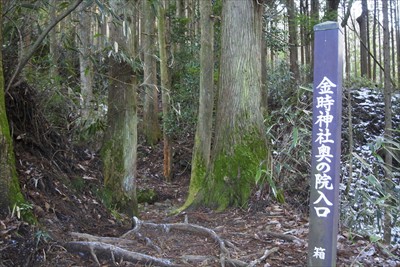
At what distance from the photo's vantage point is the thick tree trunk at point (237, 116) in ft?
19.6

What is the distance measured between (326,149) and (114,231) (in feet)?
9.29

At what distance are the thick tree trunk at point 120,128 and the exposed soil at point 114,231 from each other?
0.89 feet

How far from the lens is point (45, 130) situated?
5188 millimetres

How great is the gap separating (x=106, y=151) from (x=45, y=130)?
2.75ft

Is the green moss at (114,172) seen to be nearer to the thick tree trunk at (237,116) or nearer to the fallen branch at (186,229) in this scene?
the fallen branch at (186,229)

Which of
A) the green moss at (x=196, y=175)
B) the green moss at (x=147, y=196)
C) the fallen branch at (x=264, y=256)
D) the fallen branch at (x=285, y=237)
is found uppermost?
the green moss at (x=196, y=175)

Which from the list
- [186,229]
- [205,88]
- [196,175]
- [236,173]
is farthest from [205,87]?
[186,229]

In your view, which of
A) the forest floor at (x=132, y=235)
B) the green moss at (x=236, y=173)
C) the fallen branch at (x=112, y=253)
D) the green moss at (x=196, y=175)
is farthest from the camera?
the green moss at (x=196, y=175)

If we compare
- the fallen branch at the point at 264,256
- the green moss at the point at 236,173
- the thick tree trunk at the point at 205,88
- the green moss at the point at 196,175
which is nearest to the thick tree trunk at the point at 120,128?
the green moss at the point at 236,173

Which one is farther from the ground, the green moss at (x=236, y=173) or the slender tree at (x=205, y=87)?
the slender tree at (x=205, y=87)

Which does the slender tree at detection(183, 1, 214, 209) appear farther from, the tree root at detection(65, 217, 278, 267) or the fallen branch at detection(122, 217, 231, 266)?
the tree root at detection(65, 217, 278, 267)

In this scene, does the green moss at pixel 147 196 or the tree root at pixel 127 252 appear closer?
the tree root at pixel 127 252

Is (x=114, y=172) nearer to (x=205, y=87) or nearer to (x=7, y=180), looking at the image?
(x=7, y=180)

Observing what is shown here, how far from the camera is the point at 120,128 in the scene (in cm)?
560
